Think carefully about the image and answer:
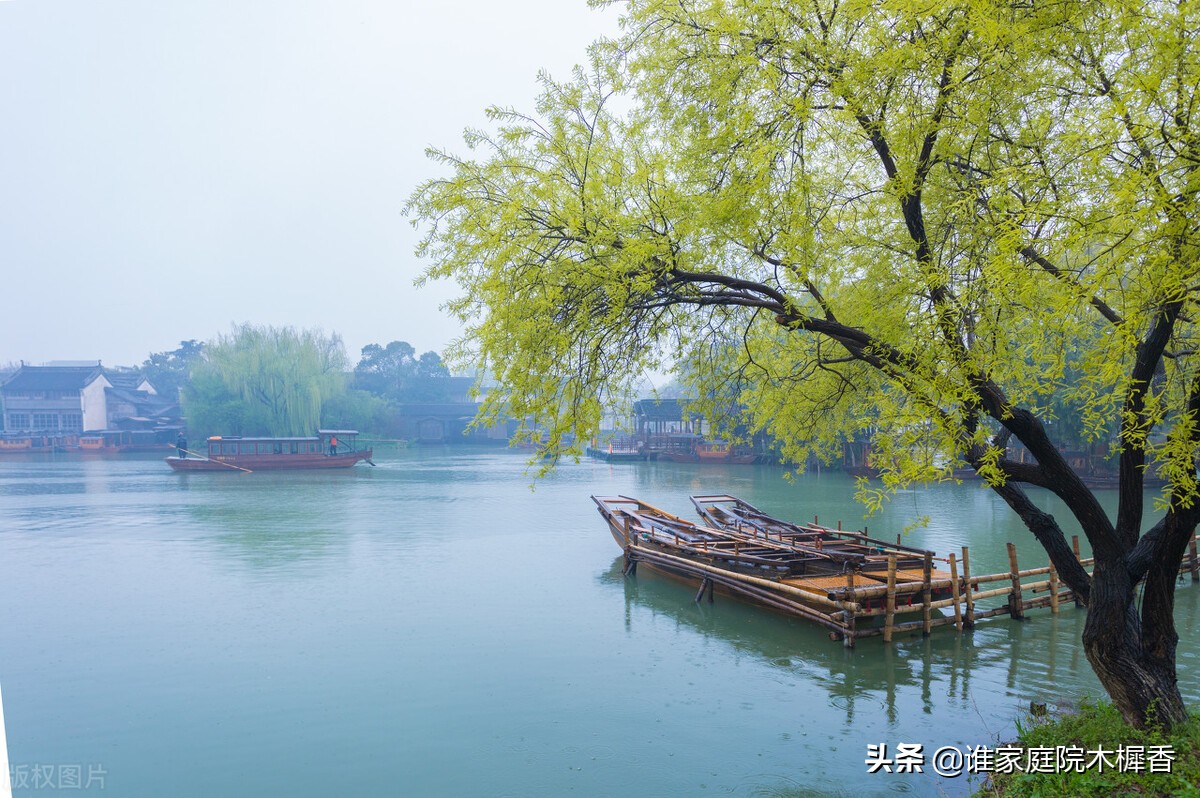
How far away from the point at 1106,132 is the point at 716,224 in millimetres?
2282

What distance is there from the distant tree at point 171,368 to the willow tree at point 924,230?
62775mm

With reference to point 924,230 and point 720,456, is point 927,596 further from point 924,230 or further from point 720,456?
point 720,456

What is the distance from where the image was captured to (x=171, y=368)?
66.0 metres

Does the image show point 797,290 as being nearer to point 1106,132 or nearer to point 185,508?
point 1106,132

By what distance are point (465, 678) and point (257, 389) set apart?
38.4 m

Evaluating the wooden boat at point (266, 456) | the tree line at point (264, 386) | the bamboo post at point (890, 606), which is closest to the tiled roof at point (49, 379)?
the tree line at point (264, 386)

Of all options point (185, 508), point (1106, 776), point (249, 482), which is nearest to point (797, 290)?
point (1106, 776)

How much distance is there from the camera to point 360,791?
19.8 ft

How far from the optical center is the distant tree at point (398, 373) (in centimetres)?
6216

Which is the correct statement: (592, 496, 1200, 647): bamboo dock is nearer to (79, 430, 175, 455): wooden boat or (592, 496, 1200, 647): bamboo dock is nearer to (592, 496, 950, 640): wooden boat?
(592, 496, 950, 640): wooden boat

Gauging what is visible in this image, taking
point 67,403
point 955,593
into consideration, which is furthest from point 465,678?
point 67,403

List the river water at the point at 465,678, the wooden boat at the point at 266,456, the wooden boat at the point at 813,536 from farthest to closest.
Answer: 1. the wooden boat at the point at 266,456
2. the wooden boat at the point at 813,536
3. the river water at the point at 465,678

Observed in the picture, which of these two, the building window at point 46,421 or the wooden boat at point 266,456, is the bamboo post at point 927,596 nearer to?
the wooden boat at point 266,456

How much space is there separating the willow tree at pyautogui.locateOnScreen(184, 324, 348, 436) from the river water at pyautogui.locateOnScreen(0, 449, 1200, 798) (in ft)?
86.7
